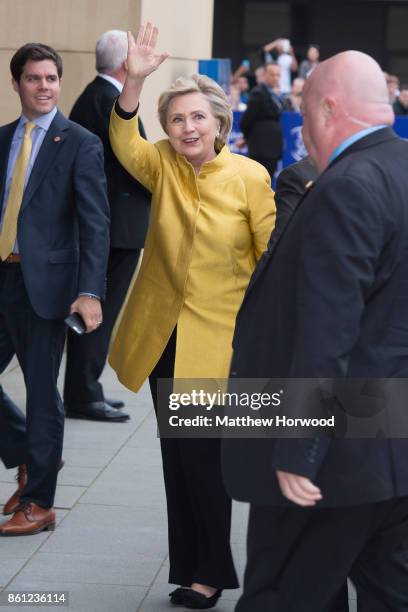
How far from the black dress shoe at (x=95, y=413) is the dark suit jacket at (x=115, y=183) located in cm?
97

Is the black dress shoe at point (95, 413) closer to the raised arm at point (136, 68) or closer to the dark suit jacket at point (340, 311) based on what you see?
the raised arm at point (136, 68)

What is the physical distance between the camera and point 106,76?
301 inches

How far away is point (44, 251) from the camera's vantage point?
5234 millimetres

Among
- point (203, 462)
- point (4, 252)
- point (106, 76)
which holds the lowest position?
point (203, 462)

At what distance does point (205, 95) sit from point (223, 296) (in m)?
0.71

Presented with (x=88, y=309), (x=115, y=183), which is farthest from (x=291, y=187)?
(x=115, y=183)

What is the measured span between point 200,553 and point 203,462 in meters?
0.35

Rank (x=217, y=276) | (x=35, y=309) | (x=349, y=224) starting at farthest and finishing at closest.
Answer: (x=35, y=309)
(x=217, y=276)
(x=349, y=224)

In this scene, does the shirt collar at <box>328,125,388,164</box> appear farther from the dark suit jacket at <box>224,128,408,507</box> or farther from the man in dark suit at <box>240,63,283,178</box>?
the man in dark suit at <box>240,63,283,178</box>

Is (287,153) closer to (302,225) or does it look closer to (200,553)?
(200,553)

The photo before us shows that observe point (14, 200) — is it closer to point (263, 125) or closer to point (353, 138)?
point (353, 138)

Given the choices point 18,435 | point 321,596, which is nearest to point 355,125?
point 321,596

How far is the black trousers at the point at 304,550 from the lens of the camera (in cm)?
317

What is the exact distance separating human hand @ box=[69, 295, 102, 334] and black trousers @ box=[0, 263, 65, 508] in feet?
0.66
